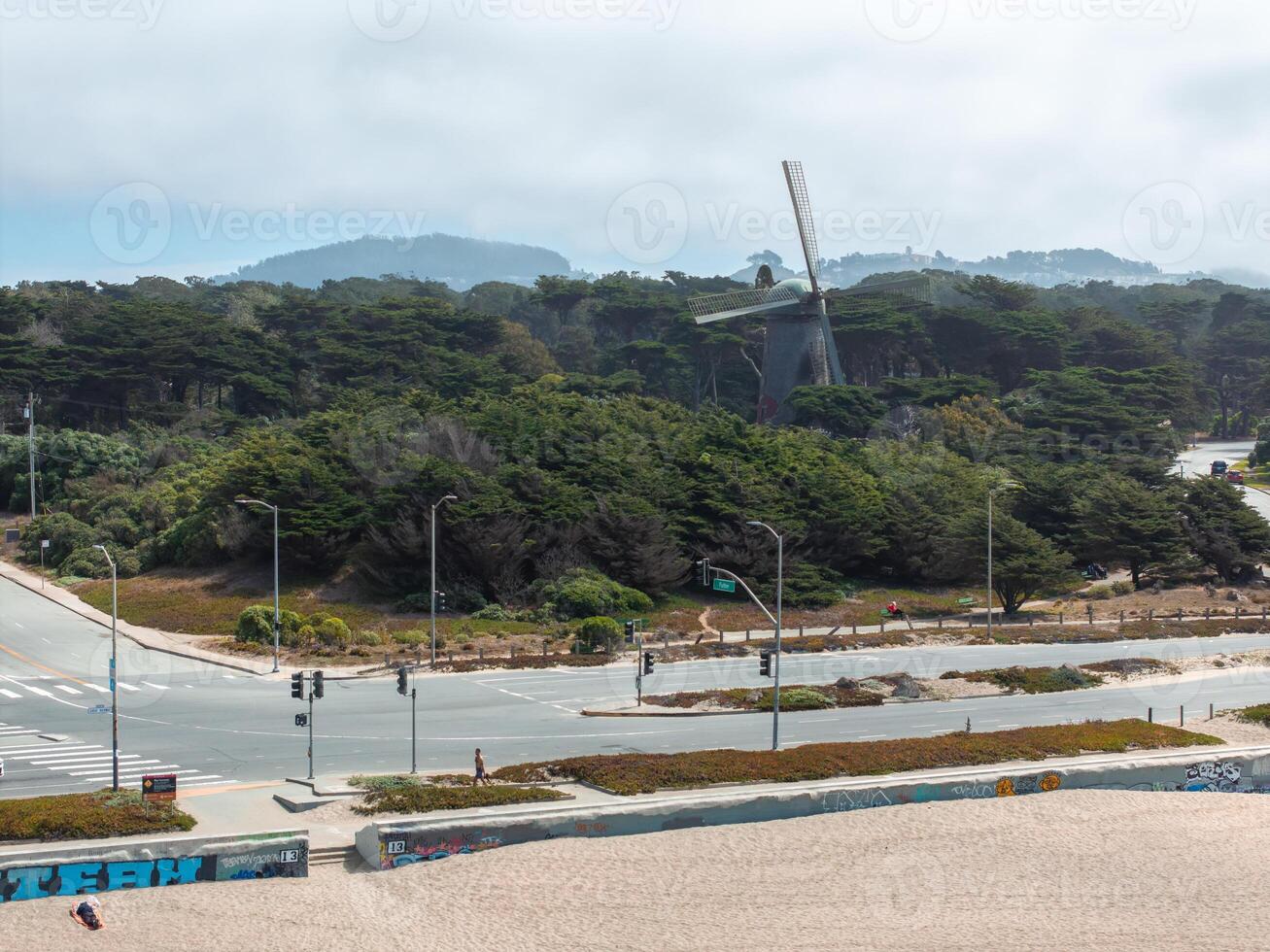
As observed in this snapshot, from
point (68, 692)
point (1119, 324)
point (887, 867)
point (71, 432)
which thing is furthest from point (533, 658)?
point (1119, 324)

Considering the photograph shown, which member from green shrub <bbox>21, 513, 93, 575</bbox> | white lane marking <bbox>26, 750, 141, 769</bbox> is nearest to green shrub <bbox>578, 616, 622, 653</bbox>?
white lane marking <bbox>26, 750, 141, 769</bbox>

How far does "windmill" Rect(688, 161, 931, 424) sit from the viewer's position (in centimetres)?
9812

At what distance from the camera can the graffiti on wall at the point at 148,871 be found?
2767cm

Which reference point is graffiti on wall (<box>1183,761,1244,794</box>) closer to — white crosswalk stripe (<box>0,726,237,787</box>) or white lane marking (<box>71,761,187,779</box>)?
white crosswalk stripe (<box>0,726,237,787</box>)

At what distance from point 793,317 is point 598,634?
4703cm

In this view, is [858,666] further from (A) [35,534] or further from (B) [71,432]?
(B) [71,432]

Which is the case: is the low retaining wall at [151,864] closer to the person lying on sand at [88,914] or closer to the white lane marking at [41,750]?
the person lying on sand at [88,914]

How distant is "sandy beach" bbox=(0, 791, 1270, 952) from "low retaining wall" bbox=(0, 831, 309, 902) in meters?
0.45

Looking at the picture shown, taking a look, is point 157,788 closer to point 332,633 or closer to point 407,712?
point 407,712

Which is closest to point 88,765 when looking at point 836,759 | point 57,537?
point 836,759

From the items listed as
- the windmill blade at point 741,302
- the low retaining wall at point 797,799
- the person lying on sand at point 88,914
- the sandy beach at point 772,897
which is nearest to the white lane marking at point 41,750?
the sandy beach at point 772,897

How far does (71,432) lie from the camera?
91.0 m

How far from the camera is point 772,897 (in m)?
29.1

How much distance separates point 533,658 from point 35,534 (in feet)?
126
